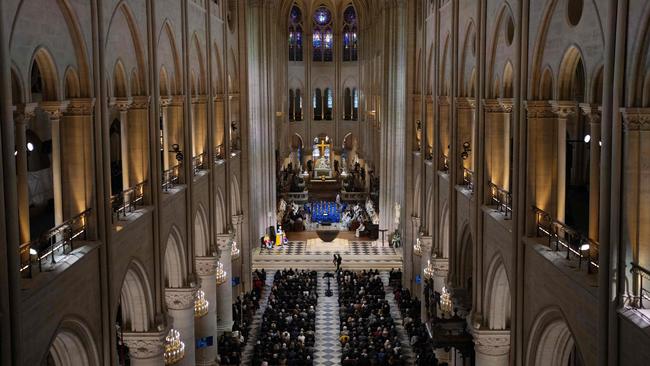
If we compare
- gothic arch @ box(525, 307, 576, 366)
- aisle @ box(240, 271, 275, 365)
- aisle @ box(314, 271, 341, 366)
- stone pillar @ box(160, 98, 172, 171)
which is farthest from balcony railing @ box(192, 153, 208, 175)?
gothic arch @ box(525, 307, 576, 366)

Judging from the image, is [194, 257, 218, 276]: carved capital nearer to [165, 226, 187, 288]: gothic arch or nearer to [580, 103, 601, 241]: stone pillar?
[165, 226, 187, 288]: gothic arch

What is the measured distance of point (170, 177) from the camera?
83.3 ft

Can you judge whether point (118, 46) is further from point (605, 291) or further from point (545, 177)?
point (605, 291)

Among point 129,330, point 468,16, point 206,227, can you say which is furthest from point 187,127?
point 468,16

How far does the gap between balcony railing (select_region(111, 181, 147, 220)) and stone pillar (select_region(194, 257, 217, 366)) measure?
30.9 feet

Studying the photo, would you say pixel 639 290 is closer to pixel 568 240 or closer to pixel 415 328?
pixel 568 240

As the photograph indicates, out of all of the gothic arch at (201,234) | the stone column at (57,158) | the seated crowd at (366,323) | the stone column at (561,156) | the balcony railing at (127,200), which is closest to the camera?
the stone column at (57,158)

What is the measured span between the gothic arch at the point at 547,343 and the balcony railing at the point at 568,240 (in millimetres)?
1511

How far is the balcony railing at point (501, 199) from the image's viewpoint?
21.1m

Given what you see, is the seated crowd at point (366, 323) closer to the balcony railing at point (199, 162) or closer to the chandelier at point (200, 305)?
the chandelier at point (200, 305)

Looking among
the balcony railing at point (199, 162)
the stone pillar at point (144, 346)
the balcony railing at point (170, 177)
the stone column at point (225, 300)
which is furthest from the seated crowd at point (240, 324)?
the stone pillar at point (144, 346)

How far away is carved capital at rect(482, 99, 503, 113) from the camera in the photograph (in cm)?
2243

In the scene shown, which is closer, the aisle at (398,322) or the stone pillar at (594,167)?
the stone pillar at (594,167)

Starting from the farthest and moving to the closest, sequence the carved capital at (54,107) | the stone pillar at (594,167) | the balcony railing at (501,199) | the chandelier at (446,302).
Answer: the chandelier at (446,302) < the balcony railing at (501,199) < the carved capital at (54,107) < the stone pillar at (594,167)
